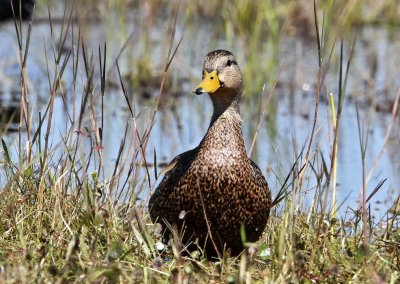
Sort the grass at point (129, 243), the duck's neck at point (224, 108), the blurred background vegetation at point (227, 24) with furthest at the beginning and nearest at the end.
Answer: the blurred background vegetation at point (227, 24) → the duck's neck at point (224, 108) → the grass at point (129, 243)

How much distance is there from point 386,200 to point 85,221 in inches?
104

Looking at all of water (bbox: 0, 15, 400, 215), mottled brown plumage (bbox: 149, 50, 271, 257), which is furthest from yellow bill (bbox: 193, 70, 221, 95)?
water (bbox: 0, 15, 400, 215)

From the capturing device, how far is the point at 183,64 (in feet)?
33.0

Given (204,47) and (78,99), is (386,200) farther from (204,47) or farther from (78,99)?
(204,47)

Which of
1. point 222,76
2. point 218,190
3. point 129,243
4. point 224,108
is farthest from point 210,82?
point 129,243

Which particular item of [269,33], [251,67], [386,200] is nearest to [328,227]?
[386,200]

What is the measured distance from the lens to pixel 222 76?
5.11 metres

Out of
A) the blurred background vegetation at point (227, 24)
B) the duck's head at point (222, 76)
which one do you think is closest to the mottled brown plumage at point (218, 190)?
the duck's head at point (222, 76)

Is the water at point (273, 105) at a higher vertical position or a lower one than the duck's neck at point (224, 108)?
lower

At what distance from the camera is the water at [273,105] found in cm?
754

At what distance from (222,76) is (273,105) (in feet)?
14.5

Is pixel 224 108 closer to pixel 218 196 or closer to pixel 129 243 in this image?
pixel 218 196

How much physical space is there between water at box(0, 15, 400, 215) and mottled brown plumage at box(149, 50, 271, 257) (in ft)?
3.60

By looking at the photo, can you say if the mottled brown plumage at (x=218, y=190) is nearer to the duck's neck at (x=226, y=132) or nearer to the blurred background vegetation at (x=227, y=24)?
the duck's neck at (x=226, y=132)
